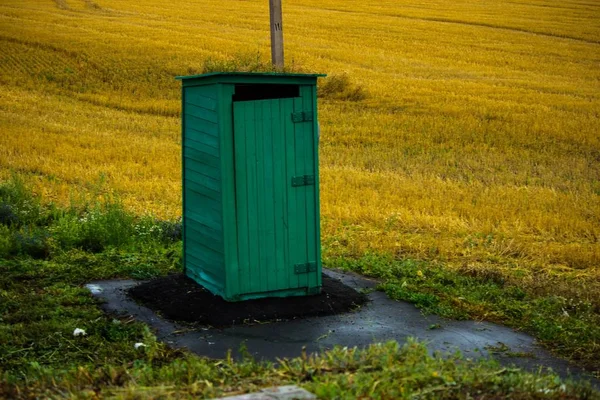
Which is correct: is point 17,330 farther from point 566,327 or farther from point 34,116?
point 34,116

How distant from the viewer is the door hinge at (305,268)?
7.83 m

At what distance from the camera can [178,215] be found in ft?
40.3

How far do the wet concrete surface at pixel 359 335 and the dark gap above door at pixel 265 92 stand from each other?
6.63 feet

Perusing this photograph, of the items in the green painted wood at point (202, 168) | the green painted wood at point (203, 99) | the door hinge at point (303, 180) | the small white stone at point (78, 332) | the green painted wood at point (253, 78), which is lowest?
the small white stone at point (78, 332)

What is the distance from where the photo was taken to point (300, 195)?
7.79 metres

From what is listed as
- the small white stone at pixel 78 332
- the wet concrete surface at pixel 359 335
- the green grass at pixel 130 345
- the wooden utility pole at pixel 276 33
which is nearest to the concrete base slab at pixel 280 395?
the green grass at pixel 130 345

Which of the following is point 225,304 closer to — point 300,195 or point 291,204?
point 291,204

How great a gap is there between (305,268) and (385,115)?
17.8 metres

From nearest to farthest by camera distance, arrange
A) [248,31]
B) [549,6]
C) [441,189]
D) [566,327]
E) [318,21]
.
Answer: [566,327] → [441,189] → [248,31] → [318,21] → [549,6]

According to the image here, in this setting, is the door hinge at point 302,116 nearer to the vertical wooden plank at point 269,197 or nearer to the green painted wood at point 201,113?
the vertical wooden plank at point 269,197

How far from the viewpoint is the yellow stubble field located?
39.7 feet

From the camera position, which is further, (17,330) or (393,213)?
(393,213)

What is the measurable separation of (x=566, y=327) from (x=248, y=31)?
116 feet

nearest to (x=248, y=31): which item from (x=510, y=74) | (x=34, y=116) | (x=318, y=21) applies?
(x=318, y=21)
